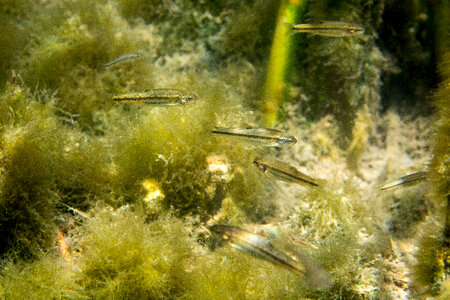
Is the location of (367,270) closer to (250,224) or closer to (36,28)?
(250,224)

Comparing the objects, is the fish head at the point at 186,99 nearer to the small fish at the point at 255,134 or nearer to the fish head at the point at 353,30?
the small fish at the point at 255,134

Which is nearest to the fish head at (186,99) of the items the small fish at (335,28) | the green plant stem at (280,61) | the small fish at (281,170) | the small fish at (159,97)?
the small fish at (159,97)

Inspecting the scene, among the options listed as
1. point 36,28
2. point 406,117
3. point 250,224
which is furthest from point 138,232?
point 406,117

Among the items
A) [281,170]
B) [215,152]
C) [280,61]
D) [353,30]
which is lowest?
[215,152]

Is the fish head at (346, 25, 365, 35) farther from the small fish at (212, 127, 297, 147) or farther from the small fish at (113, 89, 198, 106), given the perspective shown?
the small fish at (113, 89, 198, 106)

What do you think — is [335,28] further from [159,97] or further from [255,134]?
[159,97]

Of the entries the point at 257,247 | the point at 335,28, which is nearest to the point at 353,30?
the point at 335,28

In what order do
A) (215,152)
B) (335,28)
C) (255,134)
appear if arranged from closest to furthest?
(255,134) → (335,28) → (215,152)
